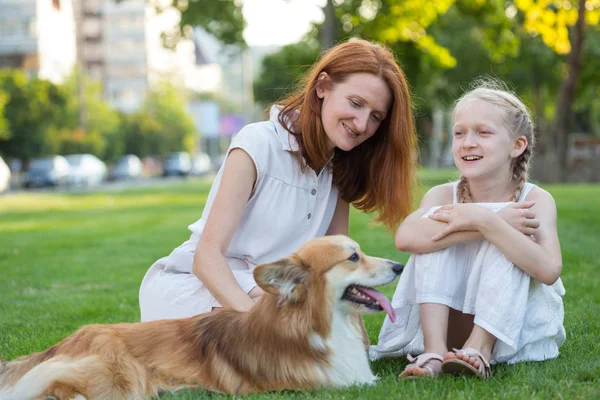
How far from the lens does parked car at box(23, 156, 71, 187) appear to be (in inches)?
1583

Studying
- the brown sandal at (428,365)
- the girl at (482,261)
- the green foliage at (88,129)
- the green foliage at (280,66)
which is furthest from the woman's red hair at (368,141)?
the green foliage at (88,129)

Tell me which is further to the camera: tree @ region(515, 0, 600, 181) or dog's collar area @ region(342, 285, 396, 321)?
tree @ region(515, 0, 600, 181)

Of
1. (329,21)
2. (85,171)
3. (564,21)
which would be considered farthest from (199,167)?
(564,21)

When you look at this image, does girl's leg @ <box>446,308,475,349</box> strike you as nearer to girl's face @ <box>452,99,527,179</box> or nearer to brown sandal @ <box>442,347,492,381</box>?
brown sandal @ <box>442,347,492,381</box>

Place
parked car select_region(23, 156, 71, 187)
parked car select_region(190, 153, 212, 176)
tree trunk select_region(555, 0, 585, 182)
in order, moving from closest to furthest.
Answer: tree trunk select_region(555, 0, 585, 182) < parked car select_region(23, 156, 71, 187) < parked car select_region(190, 153, 212, 176)

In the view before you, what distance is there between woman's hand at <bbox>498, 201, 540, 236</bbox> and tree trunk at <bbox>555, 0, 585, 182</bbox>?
65.9 ft

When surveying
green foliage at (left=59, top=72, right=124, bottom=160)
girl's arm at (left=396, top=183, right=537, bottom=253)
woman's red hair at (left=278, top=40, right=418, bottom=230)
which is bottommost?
green foliage at (left=59, top=72, right=124, bottom=160)

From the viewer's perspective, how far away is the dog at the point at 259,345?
3.52 m

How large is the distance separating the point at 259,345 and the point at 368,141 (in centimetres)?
184

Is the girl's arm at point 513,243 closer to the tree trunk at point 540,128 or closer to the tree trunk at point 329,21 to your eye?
the tree trunk at point 329,21

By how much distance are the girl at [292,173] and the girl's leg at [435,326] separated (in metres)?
0.97

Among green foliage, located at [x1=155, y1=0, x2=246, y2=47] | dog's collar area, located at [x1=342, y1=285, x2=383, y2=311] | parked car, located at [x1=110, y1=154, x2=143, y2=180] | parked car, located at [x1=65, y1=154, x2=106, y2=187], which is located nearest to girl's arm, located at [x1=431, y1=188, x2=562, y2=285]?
dog's collar area, located at [x1=342, y1=285, x2=383, y2=311]

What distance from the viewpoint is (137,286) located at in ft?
26.5

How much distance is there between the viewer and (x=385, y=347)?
4.50 meters
